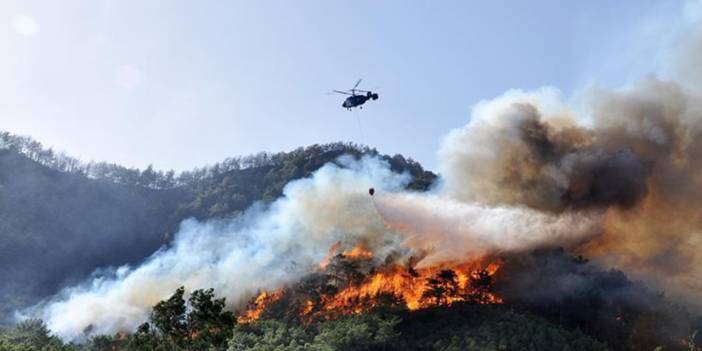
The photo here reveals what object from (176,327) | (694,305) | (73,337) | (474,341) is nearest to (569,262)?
(694,305)

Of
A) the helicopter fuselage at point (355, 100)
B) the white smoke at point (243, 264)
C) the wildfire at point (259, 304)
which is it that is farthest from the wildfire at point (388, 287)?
the helicopter fuselage at point (355, 100)

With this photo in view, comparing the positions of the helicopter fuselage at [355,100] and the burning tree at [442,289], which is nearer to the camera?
the helicopter fuselage at [355,100]

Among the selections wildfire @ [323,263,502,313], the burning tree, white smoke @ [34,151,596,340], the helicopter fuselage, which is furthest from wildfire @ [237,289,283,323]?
the helicopter fuselage

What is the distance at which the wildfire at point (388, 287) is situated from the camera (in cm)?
10438

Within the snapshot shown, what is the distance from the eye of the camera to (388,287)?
11150 cm

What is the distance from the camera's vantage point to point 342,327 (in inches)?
3548

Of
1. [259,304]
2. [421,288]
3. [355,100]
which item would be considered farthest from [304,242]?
[355,100]

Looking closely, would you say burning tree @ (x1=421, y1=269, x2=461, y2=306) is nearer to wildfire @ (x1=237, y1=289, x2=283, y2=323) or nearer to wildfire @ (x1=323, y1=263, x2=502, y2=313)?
wildfire @ (x1=323, y1=263, x2=502, y2=313)

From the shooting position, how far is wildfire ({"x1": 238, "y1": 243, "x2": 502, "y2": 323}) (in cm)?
10438

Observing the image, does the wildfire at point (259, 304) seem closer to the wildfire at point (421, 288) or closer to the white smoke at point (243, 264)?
the white smoke at point (243, 264)

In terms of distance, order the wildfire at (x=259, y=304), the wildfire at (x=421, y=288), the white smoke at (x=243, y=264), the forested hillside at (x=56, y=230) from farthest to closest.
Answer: the forested hillside at (x=56, y=230), the white smoke at (x=243, y=264), the wildfire at (x=259, y=304), the wildfire at (x=421, y=288)

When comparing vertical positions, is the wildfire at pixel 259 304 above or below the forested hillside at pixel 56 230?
below

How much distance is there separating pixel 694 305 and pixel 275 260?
8543 centimetres

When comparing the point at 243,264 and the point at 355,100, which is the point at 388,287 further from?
the point at 355,100
